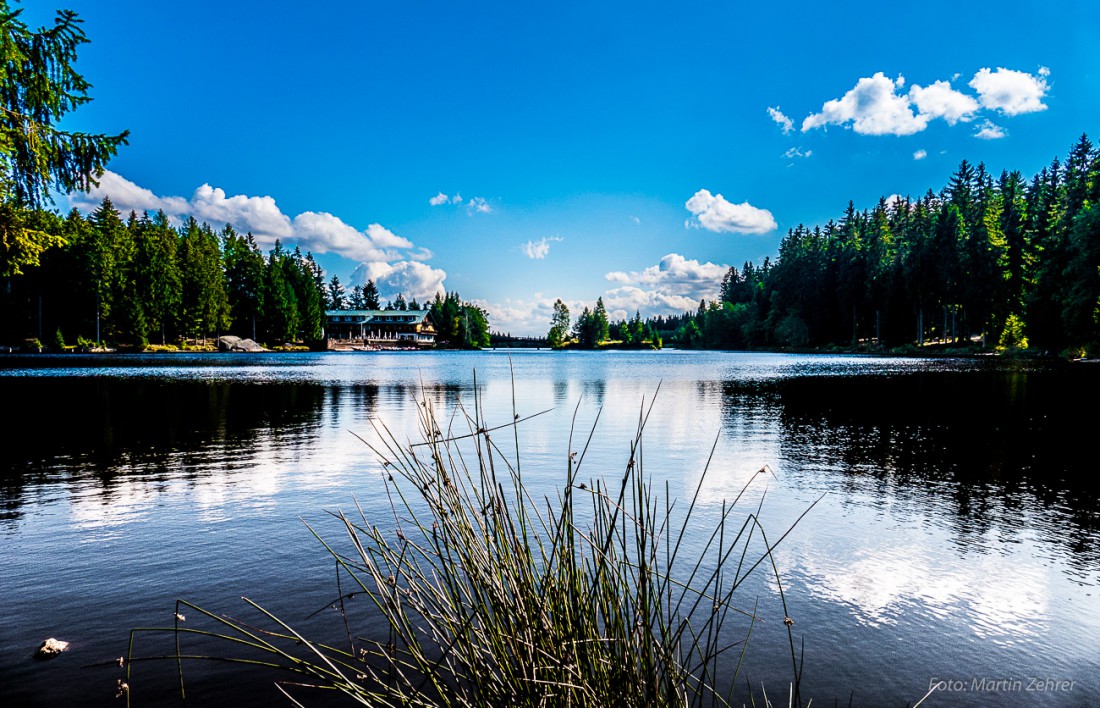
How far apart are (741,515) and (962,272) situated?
225 ft

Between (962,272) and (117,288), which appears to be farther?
(117,288)

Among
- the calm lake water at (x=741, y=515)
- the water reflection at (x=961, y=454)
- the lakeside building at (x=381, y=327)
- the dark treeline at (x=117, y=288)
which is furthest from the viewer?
the lakeside building at (x=381, y=327)

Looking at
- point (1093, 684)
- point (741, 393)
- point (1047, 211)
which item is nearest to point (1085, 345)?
point (1047, 211)

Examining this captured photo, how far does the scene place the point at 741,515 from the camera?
25.4 feet

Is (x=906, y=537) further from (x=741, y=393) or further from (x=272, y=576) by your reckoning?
(x=741, y=393)

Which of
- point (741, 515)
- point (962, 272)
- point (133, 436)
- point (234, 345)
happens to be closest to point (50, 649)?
point (741, 515)

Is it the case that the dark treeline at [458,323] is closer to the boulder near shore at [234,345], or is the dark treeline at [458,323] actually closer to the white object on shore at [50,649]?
the boulder near shore at [234,345]

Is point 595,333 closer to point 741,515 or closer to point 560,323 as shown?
point 560,323

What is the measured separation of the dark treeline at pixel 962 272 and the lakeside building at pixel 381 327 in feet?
221

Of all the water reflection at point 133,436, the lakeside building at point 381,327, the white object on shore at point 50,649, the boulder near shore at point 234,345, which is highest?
the lakeside building at point 381,327

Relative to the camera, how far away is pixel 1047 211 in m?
59.1

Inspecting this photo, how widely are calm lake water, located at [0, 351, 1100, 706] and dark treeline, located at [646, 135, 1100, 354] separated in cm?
3877

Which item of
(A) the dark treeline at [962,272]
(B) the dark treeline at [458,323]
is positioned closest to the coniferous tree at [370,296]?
(B) the dark treeline at [458,323]

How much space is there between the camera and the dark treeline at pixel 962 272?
4831cm
